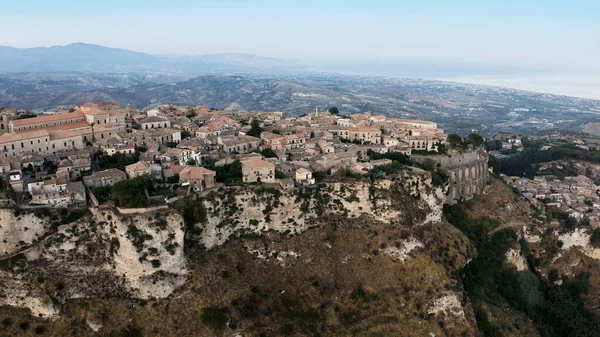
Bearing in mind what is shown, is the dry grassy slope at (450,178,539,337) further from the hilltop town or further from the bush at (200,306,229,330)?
the bush at (200,306,229,330)

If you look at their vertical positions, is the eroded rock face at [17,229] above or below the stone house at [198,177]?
below

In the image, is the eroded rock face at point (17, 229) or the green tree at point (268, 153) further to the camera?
the green tree at point (268, 153)

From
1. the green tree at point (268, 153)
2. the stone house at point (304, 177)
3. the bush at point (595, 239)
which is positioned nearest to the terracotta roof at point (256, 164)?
the stone house at point (304, 177)

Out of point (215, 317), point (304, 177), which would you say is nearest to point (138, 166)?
point (304, 177)

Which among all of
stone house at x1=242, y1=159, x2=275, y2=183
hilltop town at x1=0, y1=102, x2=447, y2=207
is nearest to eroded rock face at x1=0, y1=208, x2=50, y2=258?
hilltop town at x1=0, y1=102, x2=447, y2=207

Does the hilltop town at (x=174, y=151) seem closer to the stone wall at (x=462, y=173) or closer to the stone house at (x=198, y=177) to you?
the stone house at (x=198, y=177)

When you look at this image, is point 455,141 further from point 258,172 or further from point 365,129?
point 258,172
